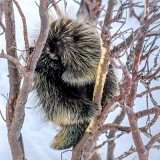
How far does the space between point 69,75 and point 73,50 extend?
0.07 metres

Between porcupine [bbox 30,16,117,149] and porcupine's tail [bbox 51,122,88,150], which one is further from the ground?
porcupine [bbox 30,16,117,149]

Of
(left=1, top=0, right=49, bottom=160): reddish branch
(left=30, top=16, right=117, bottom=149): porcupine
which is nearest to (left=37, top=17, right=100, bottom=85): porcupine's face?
(left=30, top=16, right=117, bottom=149): porcupine

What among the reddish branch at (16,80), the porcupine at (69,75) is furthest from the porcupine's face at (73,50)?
the reddish branch at (16,80)

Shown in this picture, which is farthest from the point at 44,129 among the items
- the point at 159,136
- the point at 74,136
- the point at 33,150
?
the point at 159,136

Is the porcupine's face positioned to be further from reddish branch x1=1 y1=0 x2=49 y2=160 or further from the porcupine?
reddish branch x1=1 y1=0 x2=49 y2=160

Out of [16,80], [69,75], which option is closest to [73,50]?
[69,75]

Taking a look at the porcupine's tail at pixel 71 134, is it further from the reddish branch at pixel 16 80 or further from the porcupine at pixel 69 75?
the reddish branch at pixel 16 80

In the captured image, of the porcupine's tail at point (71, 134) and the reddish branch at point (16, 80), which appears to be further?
the porcupine's tail at point (71, 134)

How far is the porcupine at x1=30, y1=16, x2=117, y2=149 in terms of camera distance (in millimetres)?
1120

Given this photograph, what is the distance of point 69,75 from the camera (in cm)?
112

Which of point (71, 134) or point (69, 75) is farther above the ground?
point (69, 75)

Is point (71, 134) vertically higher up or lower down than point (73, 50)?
lower down

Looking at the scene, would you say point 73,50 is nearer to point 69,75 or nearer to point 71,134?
point 69,75

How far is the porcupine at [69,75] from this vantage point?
1120 mm
